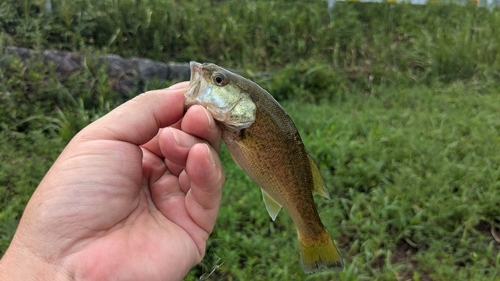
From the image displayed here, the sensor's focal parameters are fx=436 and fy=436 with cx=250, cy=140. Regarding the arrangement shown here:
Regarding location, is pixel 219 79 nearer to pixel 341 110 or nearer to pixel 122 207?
pixel 122 207

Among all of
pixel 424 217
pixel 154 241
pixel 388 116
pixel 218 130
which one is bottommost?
pixel 424 217

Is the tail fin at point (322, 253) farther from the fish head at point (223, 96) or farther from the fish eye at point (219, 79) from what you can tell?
the fish eye at point (219, 79)

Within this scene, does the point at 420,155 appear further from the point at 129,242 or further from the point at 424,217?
the point at 129,242

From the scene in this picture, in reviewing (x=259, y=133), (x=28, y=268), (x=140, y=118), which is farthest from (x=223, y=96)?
(x=28, y=268)

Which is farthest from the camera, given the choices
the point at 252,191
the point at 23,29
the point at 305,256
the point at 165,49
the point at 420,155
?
the point at 165,49

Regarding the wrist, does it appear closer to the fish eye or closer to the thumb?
the thumb

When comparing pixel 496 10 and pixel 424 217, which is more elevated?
pixel 496 10

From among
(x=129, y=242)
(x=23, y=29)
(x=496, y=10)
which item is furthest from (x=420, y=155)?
(x=496, y=10)

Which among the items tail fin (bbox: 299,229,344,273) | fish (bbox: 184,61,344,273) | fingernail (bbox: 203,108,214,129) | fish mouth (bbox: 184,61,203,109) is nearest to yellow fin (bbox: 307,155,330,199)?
fish (bbox: 184,61,344,273)
